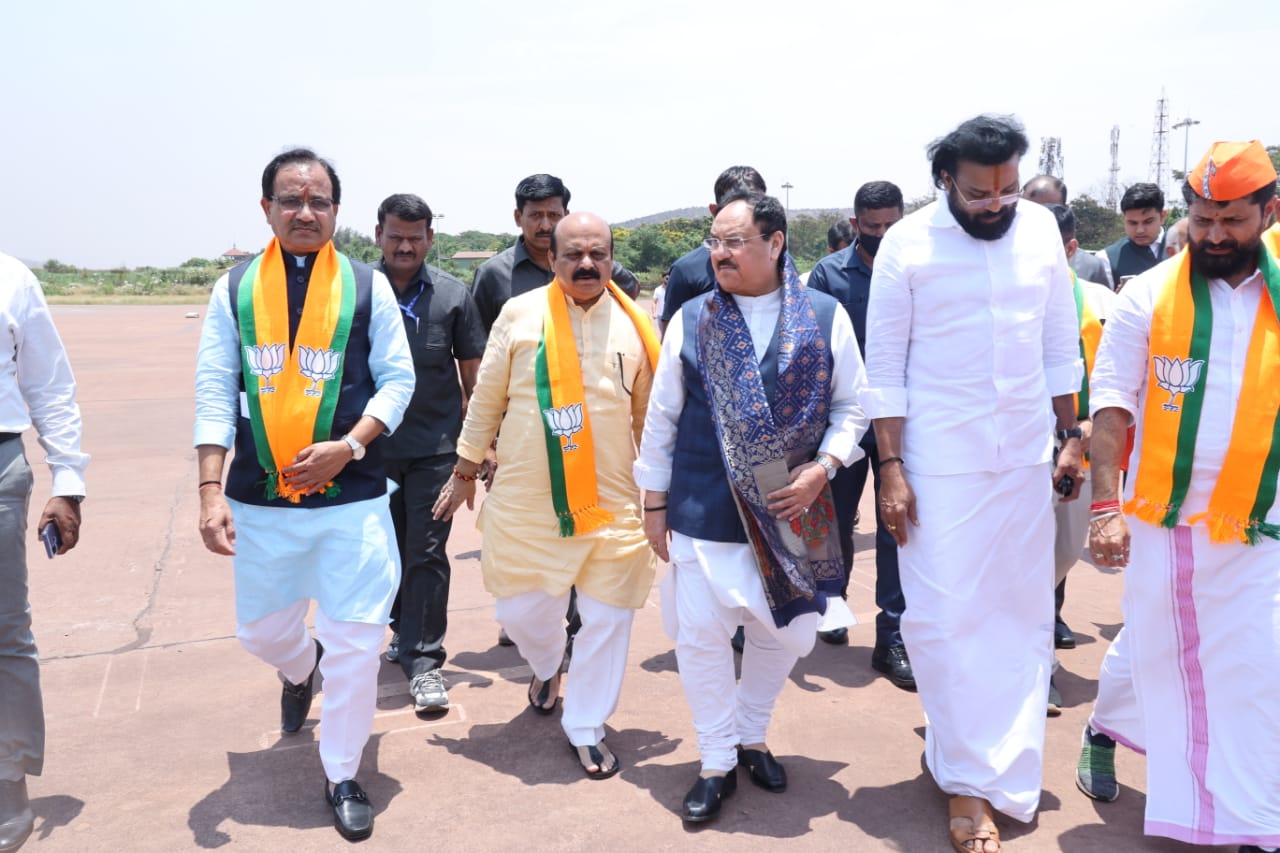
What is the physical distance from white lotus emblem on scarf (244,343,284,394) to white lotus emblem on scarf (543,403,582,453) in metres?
0.99

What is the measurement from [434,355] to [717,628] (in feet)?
6.89

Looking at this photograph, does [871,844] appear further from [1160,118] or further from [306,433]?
[1160,118]

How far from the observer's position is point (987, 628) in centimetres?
361

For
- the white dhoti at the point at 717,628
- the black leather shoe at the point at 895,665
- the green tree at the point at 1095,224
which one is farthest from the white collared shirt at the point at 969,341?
the green tree at the point at 1095,224

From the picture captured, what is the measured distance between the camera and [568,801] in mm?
3816

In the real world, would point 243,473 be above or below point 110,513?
above

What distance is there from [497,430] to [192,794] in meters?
1.74

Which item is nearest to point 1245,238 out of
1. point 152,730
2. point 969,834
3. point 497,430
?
point 969,834

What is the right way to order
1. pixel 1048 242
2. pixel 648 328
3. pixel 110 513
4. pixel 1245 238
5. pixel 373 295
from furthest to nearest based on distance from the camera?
pixel 110 513, pixel 648 328, pixel 373 295, pixel 1048 242, pixel 1245 238

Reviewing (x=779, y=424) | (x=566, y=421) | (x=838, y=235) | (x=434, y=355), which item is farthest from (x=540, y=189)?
(x=838, y=235)

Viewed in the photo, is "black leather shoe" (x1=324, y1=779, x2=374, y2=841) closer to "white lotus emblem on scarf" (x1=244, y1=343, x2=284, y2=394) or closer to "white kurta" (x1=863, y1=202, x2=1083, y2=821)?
"white lotus emblem on scarf" (x1=244, y1=343, x2=284, y2=394)

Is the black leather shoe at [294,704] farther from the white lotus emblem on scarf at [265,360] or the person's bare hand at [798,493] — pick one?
the person's bare hand at [798,493]

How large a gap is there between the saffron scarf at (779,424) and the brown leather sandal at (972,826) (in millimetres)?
793

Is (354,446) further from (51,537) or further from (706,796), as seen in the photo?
(706,796)
